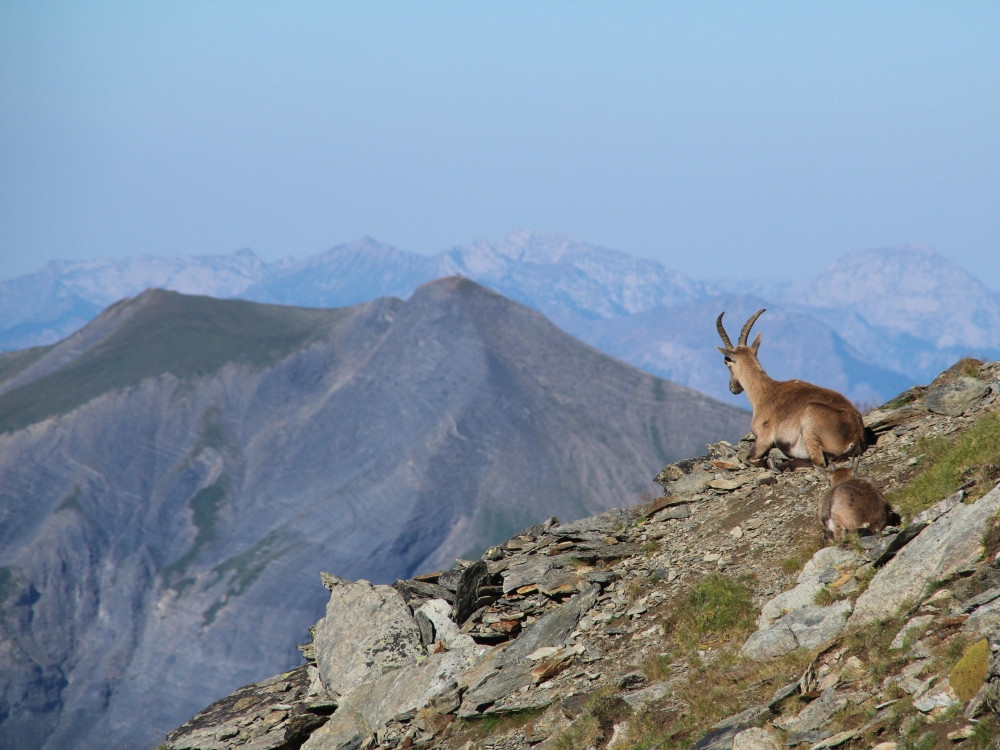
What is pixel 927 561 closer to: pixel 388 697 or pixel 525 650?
pixel 525 650

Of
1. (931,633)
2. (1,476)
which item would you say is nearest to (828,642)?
(931,633)

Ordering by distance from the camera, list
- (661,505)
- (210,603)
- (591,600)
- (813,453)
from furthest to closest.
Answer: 1. (210,603)
2. (661,505)
3. (813,453)
4. (591,600)

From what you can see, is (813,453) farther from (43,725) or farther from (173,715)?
(43,725)

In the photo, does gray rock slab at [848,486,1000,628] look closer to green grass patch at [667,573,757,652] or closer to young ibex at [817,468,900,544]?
young ibex at [817,468,900,544]

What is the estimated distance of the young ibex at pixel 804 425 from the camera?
1750cm

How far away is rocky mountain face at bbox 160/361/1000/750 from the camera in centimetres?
1061

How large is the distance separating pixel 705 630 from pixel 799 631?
5.47 ft

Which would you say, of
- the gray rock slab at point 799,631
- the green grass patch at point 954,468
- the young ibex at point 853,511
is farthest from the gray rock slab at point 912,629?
the young ibex at point 853,511

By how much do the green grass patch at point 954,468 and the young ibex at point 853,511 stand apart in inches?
Answer: 18.5

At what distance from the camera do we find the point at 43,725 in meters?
173

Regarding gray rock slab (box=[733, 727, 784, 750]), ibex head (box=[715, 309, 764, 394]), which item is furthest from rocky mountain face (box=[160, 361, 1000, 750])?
ibex head (box=[715, 309, 764, 394])

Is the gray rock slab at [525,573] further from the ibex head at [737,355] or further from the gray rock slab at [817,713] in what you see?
the gray rock slab at [817,713]

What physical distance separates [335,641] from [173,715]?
168833 mm

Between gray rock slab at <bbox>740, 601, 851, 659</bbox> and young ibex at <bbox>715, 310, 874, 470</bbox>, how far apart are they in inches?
190
